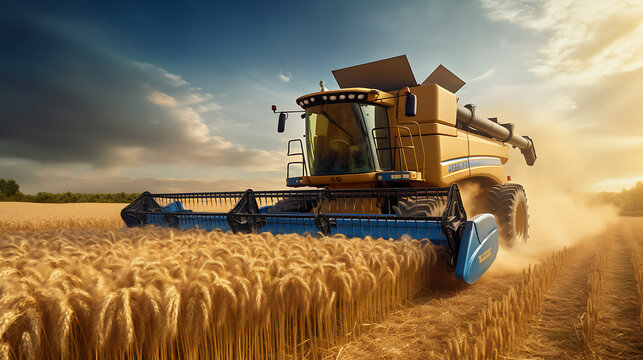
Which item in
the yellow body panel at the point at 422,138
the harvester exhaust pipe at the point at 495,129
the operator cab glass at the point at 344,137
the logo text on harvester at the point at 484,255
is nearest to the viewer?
the logo text on harvester at the point at 484,255

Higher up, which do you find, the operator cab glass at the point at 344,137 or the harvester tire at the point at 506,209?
the operator cab glass at the point at 344,137

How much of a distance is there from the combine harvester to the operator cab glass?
0.02 metres

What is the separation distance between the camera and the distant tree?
3203 centimetres

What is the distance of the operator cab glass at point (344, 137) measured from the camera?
5.83m

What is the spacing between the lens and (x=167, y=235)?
13.9 feet

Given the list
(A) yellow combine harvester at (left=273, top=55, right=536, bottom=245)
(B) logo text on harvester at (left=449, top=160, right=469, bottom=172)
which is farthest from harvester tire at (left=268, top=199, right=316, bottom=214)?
(B) logo text on harvester at (left=449, top=160, right=469, bottom=172)

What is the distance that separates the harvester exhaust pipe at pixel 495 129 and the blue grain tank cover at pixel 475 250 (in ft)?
12.3

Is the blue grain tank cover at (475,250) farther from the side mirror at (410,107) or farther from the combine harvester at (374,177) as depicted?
the side mirror at (410,107)

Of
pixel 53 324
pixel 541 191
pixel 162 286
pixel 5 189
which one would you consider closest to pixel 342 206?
pixel 162 286

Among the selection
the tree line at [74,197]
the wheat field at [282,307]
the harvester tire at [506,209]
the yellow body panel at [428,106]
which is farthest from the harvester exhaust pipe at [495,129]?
the tree line at [74,197]

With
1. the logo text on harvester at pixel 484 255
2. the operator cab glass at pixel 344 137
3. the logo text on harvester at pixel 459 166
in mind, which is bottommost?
the logo text on harvester at pixel 484 255

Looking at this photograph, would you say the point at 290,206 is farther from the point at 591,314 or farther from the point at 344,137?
the point at 591,314

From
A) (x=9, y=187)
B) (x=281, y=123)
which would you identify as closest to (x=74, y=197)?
(x=9, y=187)

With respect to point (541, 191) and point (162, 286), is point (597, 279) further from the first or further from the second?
point (541, 191)
